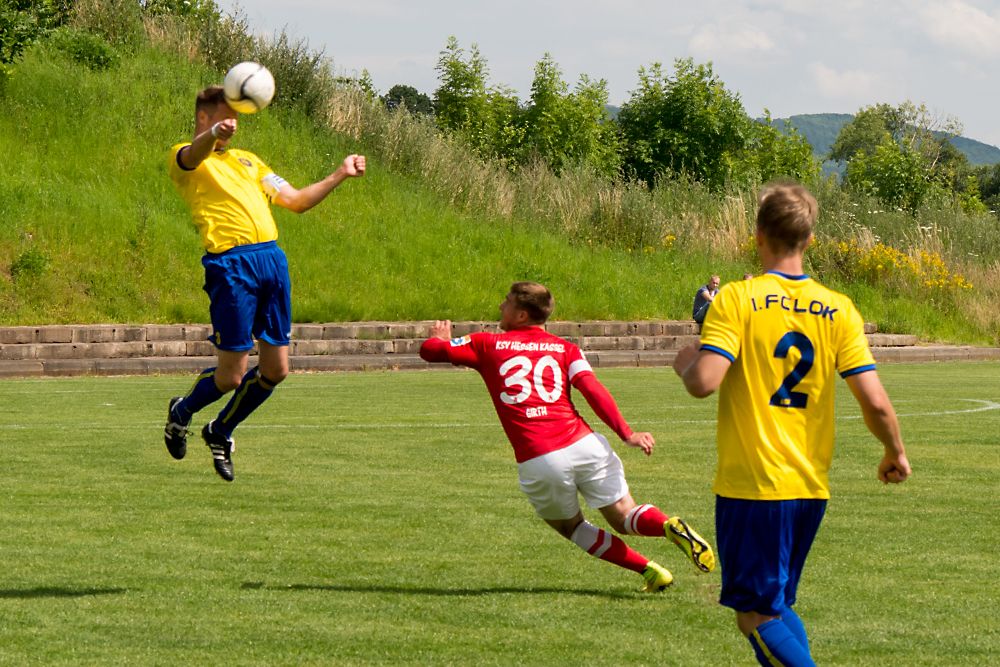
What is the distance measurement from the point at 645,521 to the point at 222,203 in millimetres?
3015

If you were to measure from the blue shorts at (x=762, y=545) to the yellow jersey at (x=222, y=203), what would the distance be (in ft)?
12.4

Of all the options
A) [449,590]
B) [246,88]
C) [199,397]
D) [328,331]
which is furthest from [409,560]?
[328,331]

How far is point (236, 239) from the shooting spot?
21.1ft

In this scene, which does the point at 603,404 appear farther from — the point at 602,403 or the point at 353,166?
the point at 353,166

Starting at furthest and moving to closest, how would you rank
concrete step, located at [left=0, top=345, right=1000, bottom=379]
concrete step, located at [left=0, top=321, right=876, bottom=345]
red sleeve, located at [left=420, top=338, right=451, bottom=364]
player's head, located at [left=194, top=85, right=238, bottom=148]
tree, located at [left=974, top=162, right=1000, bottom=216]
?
tree, located at [left=974, top=162, right=1000, bottom=216], concrete step, located at [left=0, top=321, right=876, bottom=345], concrete step, located at [left=0, top=345, right=1000, bottom=379], player's head, located at [left=194, top=85, right=238, bottom=148], red sleeve, located at [left=420, top=338, right=451, bottom=364]

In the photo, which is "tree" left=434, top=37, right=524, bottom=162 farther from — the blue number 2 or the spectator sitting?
the blue number 2

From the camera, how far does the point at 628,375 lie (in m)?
19.9

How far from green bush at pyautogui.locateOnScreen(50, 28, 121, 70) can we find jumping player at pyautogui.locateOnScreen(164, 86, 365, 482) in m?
24.0

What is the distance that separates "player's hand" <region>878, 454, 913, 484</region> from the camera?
3.56 meters

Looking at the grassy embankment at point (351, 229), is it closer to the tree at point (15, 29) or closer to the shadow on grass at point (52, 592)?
the tree at point (15, 29)

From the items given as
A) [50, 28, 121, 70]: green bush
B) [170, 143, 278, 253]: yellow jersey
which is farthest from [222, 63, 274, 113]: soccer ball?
[50, 28, 121, 70]: green bush

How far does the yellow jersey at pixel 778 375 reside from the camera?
3.46 m

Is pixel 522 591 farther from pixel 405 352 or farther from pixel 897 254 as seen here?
pixel 897 254

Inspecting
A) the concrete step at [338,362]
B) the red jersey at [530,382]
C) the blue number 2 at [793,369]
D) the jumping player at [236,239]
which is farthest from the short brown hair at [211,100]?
the concrete step at [338,362]
